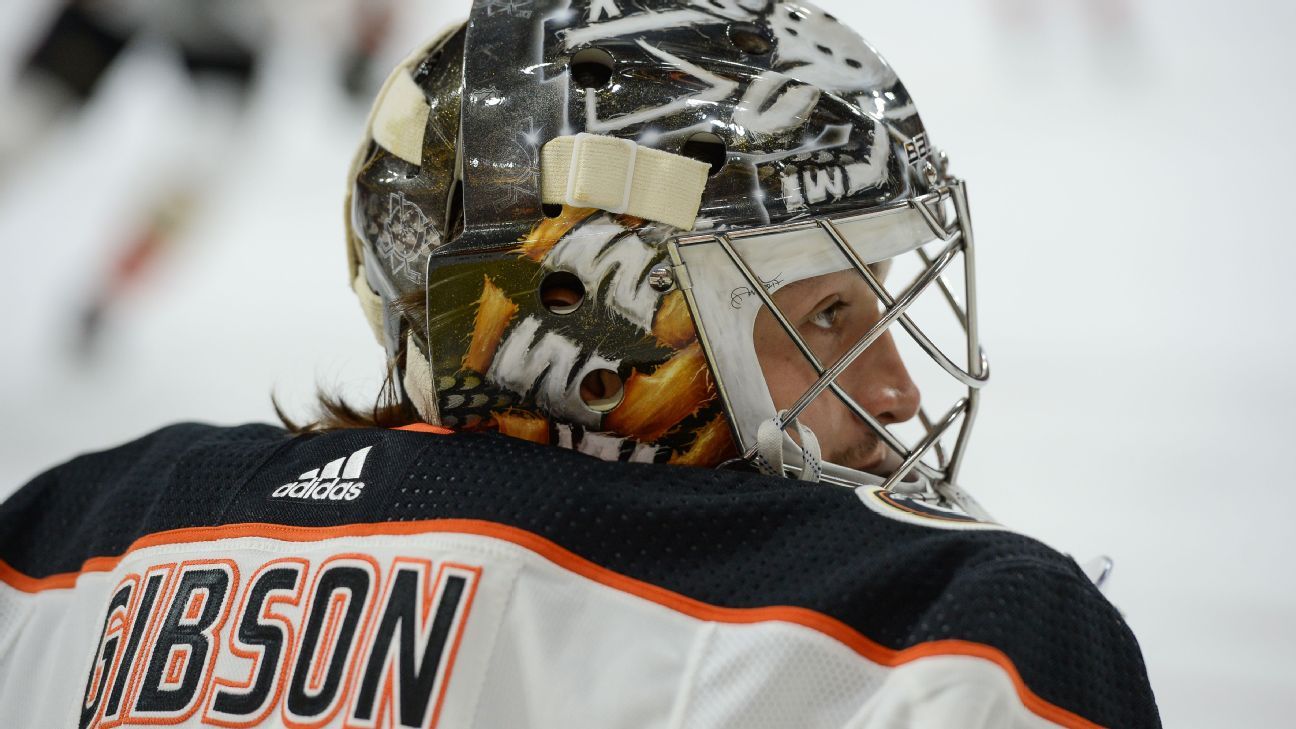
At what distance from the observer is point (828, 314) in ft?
2.99

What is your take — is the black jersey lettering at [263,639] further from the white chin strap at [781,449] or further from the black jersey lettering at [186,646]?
the white chin strap at [781,449]

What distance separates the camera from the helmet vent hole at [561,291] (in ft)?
2.71

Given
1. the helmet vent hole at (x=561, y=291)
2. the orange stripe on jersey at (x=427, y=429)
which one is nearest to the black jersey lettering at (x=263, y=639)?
the orange stripe on jersey at (x=427, y=429)

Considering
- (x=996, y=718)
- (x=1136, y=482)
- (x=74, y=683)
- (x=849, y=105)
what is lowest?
(x=1136, y=482)

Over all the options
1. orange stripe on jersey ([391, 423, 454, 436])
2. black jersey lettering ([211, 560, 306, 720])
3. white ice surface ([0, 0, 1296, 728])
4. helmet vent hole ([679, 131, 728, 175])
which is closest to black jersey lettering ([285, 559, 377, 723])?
black jersey lettering ([211, 560, 306, 720])

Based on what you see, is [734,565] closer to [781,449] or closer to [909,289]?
[781,449]

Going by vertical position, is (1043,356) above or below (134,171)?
below

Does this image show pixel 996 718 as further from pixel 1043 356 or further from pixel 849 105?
pixel 1043 356

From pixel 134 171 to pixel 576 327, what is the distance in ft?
6.49

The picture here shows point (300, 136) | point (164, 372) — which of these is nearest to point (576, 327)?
point (164, 372)

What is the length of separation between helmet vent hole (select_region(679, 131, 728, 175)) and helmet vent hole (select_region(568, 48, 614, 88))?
0.07 metres

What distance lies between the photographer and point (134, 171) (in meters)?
2.47

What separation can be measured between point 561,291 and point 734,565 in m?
0.24

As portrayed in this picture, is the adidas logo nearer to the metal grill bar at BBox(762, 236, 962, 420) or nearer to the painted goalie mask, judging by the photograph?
the painted goalie mask
